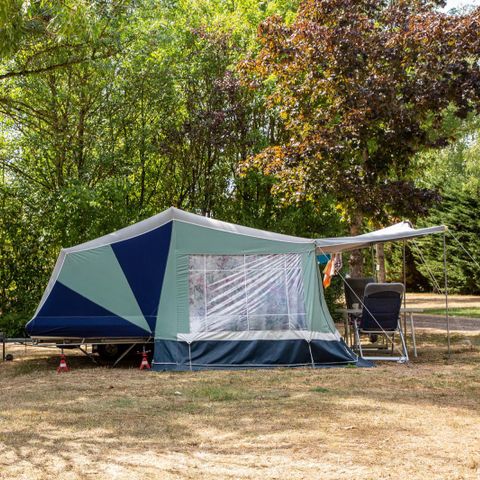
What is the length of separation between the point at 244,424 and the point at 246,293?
3.51 meters

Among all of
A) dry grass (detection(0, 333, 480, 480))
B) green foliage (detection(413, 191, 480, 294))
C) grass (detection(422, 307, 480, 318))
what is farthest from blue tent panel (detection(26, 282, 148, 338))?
green foliage (detection(413, 191, 480, 294))

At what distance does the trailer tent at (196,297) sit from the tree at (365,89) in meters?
2.74

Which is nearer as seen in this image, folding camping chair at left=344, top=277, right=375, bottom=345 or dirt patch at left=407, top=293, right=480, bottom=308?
folding camping chair at left=344, top=277, right=375, bottom=345

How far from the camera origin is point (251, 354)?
8.66m

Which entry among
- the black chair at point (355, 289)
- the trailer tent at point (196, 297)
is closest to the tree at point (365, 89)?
the black chair at point (355, 289)

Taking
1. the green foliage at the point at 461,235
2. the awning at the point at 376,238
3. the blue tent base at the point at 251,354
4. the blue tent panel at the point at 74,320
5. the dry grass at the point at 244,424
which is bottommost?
the dry grass at the point at 244,424

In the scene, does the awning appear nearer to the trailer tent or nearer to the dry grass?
the trailer tent

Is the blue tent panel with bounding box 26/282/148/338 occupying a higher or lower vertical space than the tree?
lower

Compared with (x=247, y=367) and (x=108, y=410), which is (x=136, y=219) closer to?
(x=247, y=367)

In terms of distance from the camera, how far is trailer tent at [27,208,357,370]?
8672mm

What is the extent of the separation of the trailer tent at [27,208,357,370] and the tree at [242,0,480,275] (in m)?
2.74

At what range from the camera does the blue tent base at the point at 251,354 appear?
8.59m

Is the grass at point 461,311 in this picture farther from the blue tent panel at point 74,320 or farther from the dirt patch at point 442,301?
the blue tent panel at point 74,320

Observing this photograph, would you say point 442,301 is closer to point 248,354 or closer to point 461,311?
point 461,311
